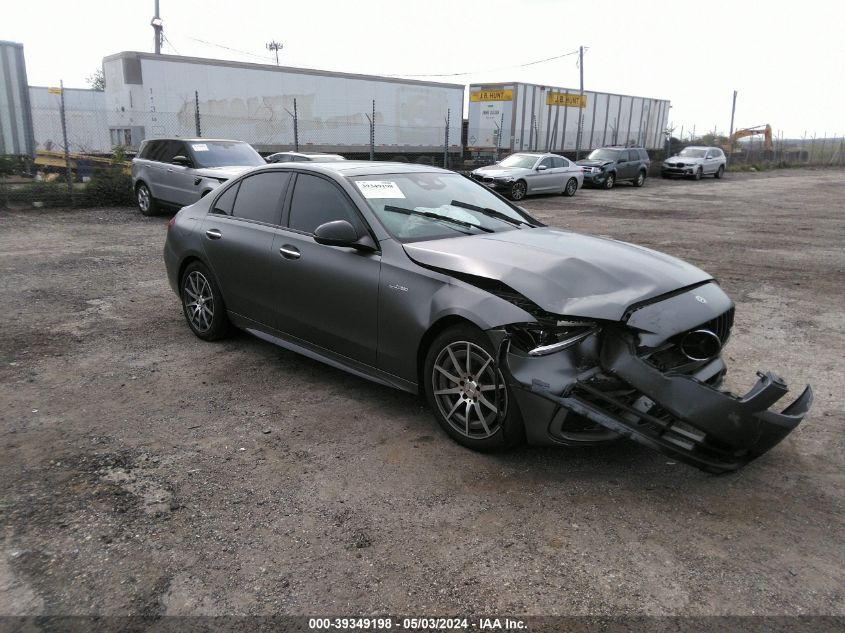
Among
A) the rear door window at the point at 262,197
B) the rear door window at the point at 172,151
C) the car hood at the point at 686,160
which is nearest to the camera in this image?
the rear door window at the point at 262,197

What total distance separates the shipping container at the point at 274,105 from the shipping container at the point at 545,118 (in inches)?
94.9

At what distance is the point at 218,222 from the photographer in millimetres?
5391

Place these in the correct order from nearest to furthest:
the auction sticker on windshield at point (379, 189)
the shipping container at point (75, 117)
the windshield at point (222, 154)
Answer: the auction sticker on windshield at point (379, 189) → the windshield at point (222, 154) → the shipping container at point (75, 117)

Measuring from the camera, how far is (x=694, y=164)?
31750 millimetres

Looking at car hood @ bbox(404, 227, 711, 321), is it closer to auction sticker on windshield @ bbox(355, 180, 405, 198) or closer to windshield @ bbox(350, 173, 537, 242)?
windshield @ bbox(350, 173, 537, 242)

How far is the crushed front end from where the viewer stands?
120 inches

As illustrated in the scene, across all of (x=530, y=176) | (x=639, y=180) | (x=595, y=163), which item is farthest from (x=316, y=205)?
(x=639, y=180)

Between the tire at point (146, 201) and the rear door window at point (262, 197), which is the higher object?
the rear door window at point (262, 197)

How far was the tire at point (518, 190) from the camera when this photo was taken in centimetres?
1978

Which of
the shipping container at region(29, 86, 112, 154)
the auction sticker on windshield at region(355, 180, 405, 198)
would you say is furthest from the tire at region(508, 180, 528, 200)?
the shipping container at region(29, 86, 112, 154)

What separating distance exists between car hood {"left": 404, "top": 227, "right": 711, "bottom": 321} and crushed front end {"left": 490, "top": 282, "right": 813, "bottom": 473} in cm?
10

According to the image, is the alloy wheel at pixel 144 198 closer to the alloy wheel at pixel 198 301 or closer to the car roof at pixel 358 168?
the alloy wheel at pixel 198 301

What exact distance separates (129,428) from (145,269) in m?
5.42

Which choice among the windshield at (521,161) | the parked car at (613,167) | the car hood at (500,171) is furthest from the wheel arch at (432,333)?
the parked car at (613,167)
